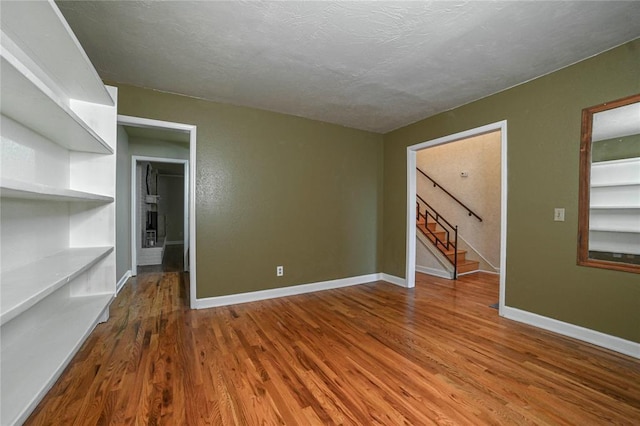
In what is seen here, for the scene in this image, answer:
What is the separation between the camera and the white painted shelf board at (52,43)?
3.40ft

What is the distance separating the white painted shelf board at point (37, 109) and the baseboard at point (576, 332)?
151 inches

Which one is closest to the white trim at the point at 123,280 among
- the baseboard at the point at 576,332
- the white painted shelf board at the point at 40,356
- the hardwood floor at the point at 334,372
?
the hardwood floor at the point at 334,372

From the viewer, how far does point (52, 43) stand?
1204 millimetres

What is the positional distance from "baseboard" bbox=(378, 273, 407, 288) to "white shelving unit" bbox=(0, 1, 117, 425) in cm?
358

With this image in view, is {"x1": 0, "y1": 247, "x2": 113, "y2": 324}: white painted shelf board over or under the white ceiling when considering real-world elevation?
under

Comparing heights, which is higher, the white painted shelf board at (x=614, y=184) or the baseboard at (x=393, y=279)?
the white painted shelf board at (x=614, y=184)

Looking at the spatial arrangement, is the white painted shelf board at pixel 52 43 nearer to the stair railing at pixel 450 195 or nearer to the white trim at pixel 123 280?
the white trim at pixel 123 280

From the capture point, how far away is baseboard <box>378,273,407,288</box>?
13.4 ft

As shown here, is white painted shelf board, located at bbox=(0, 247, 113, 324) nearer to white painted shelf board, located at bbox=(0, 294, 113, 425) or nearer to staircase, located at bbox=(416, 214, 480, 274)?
white painted shelf board, located at bbox=(0, 294, 113, 425)

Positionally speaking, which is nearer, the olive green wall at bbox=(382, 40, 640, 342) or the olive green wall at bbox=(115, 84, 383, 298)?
the olive green wall at bbox=(382, 40, 640, 342)

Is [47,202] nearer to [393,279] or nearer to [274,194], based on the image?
[274,194]


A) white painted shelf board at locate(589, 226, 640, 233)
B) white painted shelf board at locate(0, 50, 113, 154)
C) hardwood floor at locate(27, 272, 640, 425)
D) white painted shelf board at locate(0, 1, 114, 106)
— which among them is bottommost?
hardwood floor at locate(27, 272, 640, 425)

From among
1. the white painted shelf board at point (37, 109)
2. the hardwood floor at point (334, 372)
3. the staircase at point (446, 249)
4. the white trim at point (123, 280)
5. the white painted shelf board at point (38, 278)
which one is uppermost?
the white painted shelf board at point (37, 109)

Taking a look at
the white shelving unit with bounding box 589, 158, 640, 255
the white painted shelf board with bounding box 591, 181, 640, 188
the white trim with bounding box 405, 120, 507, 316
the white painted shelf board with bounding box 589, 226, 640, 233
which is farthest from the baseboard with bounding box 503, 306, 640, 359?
the white painted shelf board with bounding box 591, 181, 640, 188
